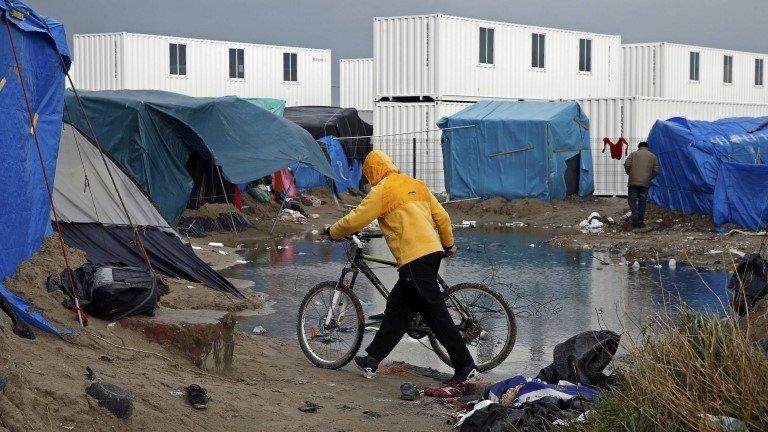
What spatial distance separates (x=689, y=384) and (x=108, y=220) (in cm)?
918

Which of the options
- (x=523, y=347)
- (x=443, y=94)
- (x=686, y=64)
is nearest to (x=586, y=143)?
(x=443, y=94)

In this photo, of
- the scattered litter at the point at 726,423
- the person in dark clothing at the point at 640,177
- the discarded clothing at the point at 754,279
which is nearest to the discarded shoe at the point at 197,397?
the scattered litter at the point at 726,423

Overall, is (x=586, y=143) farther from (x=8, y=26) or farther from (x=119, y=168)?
(x=8, y=26)

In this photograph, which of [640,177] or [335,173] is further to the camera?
[335,173]

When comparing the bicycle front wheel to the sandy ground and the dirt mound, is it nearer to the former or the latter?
the sandy ground

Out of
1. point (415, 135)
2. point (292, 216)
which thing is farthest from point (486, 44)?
point (292, 216)

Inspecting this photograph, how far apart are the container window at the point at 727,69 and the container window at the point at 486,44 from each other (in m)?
15.4

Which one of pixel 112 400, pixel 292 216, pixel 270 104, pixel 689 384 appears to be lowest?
pixel 292 216

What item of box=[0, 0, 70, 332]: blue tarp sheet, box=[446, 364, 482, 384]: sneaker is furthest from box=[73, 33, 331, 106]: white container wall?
box=[446, 364, 482, 384]: sneaker

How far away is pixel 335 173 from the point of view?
32.3m

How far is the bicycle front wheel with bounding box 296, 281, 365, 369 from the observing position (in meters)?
9.33

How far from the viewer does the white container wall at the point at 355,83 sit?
5734 centimetres

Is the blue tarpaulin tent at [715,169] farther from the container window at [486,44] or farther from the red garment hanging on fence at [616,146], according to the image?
the container window at [486,44]

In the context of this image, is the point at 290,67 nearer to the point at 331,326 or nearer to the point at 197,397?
the point at 331,326
